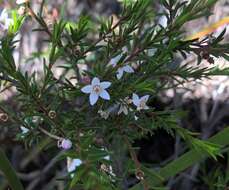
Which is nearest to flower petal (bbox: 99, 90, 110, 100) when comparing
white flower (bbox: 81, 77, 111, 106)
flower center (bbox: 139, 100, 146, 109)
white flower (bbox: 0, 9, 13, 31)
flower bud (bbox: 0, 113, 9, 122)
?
white flower (bbox: 81, 77, 111, 106)

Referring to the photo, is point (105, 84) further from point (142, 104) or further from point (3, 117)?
point (3, 117)

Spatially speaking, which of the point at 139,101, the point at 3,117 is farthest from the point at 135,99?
the point at 3,117

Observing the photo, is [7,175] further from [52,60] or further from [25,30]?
[25,30]

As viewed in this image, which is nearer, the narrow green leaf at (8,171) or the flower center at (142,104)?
the flower center at (142,104)

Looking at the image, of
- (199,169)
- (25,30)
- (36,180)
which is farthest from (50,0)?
(199,169)

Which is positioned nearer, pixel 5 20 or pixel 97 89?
pixel 97 89

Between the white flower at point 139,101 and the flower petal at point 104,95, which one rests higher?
the flower petal at point 104,95

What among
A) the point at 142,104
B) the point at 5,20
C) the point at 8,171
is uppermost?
the point at 5,20

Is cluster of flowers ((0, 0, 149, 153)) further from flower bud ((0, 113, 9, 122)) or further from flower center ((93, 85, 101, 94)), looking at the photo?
flower bud ((0, 113, 9, 122))

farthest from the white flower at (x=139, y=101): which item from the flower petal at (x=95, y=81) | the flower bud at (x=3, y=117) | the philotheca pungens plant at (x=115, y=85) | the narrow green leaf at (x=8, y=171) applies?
the narrow green leaf at (x=8, y=171)

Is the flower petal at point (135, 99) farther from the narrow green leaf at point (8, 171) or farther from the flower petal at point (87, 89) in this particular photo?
the narrow green leaf at point (8, 171)
